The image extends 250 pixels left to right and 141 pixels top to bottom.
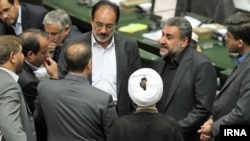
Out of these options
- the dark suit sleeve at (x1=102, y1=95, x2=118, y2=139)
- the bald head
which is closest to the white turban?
the dark suit sleeve at (x1=102, y1=95, x2=118, y2=139)

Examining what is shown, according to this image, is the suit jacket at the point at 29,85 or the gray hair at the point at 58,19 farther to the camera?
the gray hair at the point at 58,19

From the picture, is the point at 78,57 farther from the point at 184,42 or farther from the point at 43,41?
the point at 184,42

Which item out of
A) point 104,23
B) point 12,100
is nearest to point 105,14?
point 104,23

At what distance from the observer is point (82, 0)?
6215 mm

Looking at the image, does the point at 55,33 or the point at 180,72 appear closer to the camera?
the point at 180,72

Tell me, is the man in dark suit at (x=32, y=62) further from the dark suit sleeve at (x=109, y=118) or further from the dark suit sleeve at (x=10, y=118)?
the dark suit sleeve at (x=109, y=118)

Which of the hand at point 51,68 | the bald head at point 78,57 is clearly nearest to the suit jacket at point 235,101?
the bald head at point 78,57

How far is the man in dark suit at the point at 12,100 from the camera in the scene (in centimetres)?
308

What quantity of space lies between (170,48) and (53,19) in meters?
1.24

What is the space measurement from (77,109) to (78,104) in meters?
0.03

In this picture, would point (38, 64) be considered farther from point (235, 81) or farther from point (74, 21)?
point (74, 21)

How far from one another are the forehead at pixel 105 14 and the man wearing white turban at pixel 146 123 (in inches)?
40.7

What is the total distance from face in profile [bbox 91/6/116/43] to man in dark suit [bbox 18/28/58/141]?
395mm

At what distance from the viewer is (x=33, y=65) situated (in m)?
3.76
